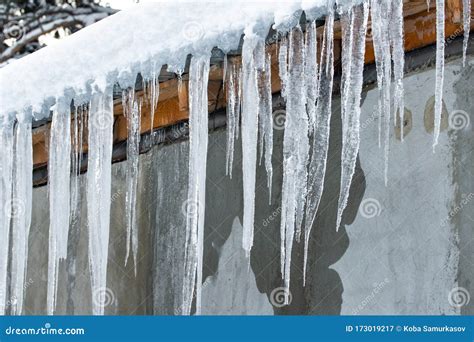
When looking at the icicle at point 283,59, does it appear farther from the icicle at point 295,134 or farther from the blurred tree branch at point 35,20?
the blurred tree branch at point 35,20

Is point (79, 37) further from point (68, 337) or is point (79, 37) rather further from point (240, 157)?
point (68, 337)

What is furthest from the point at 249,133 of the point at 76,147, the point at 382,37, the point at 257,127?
the point at 76,147

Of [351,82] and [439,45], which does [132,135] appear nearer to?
[351,82]

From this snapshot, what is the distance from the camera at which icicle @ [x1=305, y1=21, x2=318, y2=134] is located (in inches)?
142

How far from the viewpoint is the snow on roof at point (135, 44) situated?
3518 millimetres

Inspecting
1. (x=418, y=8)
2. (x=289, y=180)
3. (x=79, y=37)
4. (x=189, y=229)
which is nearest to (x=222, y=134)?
(x=189, y=229)

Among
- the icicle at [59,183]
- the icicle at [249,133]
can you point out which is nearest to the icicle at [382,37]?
the icicle at [249,133]

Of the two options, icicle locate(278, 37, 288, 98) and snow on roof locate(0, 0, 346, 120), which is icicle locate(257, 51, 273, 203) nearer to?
icicle locate(278, 37, 288, 98)

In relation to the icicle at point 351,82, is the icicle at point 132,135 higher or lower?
higher

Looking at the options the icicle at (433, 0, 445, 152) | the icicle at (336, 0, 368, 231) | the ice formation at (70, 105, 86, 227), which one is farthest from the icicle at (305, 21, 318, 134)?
the ice formation at (70, 105, 86, 227)

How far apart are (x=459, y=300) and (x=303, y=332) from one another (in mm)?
879

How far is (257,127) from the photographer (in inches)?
161

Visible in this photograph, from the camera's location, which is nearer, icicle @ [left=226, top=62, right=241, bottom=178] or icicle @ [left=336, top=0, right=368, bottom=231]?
icicle @ [left=336, top=0, right=368, bottom=231]

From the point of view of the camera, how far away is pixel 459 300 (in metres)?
3.65
